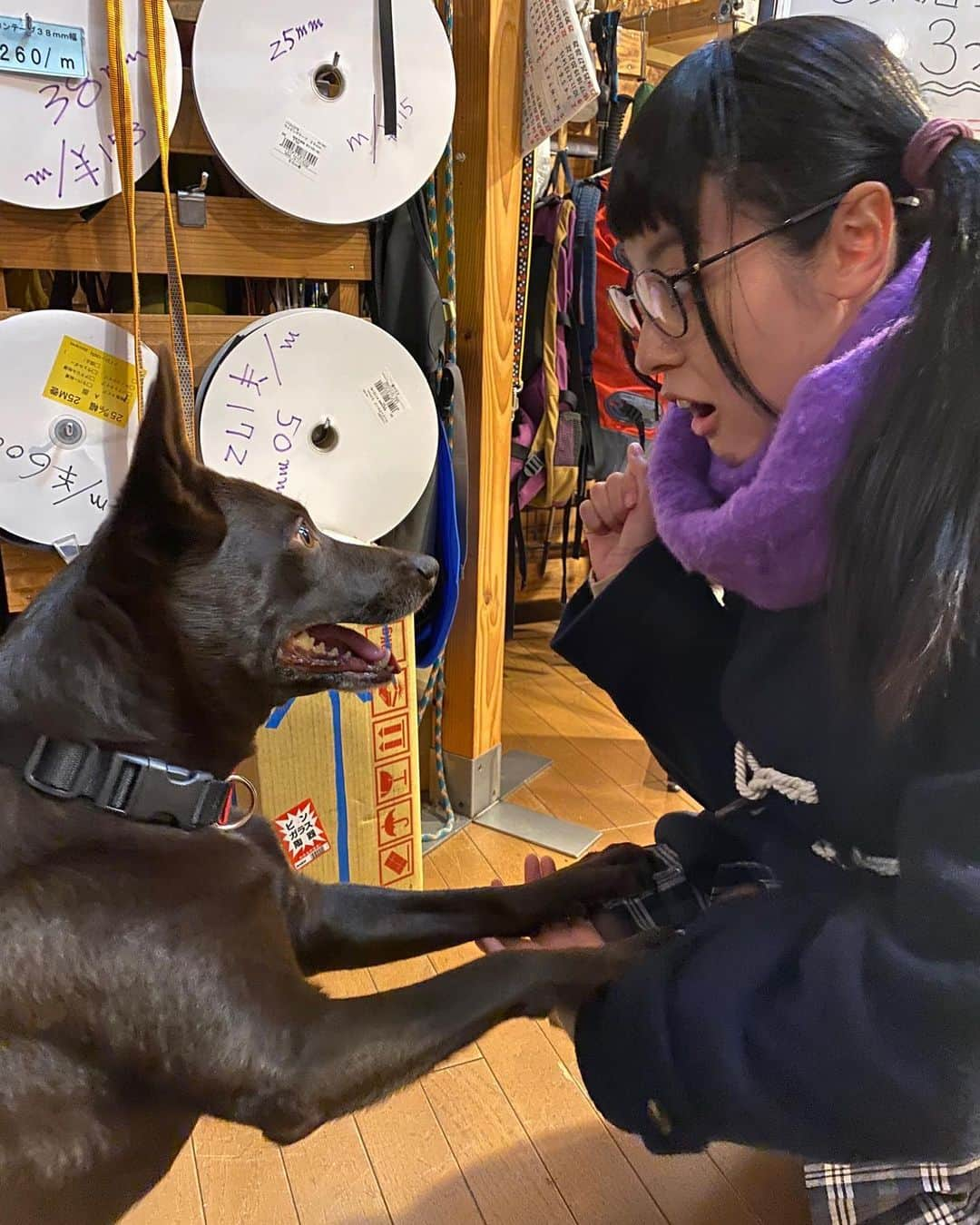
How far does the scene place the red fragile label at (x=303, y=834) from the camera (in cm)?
184

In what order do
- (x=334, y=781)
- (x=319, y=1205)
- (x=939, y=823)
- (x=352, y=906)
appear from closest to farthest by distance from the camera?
(x=939, y=823) → (x=352, y=906) → (x=319, y=1205) → (x=334, y=781)

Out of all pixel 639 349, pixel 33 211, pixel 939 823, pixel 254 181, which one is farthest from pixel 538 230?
pixel 939 823

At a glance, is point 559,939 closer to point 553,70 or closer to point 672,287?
point 672,287

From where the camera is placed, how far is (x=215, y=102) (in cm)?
158

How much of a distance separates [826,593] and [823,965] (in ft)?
1.03

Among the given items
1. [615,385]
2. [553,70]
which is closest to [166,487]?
[553,70]

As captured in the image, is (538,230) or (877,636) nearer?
(877,636)

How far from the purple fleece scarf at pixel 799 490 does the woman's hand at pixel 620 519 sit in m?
0.17

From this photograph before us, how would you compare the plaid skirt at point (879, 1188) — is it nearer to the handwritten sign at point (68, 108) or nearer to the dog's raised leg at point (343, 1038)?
the dog's raised leg at point (343, 1038)

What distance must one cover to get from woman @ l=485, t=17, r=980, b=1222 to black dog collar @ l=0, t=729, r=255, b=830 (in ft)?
1.41

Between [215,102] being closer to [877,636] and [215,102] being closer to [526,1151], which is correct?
[877,636]

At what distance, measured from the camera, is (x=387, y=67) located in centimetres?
174

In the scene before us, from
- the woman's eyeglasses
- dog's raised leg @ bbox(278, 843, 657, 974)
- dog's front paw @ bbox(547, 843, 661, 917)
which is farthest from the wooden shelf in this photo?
dog's front paw @ bbox(547, 843, 661, 917)

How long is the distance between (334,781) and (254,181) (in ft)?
3.51
